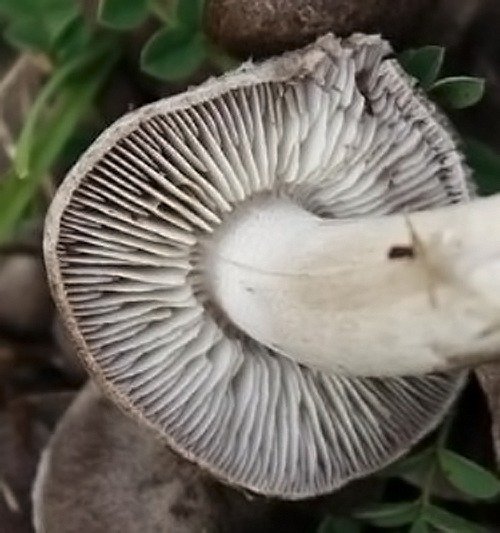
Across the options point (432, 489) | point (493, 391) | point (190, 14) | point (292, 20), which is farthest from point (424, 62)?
point (432, 489)

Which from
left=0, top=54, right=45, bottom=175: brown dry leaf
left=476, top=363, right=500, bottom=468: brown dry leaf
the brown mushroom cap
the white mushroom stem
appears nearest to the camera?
the white mushroom stem

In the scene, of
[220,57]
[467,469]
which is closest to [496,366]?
[467,469]

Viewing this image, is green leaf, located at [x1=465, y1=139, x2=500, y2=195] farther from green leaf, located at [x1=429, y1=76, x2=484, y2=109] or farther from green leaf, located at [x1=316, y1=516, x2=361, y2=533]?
green leaf, located at [x1=316, y1=516, x2=361, y2=533]

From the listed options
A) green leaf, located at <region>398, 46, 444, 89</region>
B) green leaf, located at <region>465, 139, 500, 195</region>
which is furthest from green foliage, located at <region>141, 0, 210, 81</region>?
green leaf, located at <region>465, 139, 500, 195</region>

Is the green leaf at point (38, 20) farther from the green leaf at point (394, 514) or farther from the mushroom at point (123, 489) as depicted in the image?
the green leaf at point (394, 514)

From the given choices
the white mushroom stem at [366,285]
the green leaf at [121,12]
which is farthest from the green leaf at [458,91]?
the green leaf at [121,12]

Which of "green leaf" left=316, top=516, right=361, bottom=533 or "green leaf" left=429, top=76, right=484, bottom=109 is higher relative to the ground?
"green leaf" left=429, top=76, right=484, bottom=109
